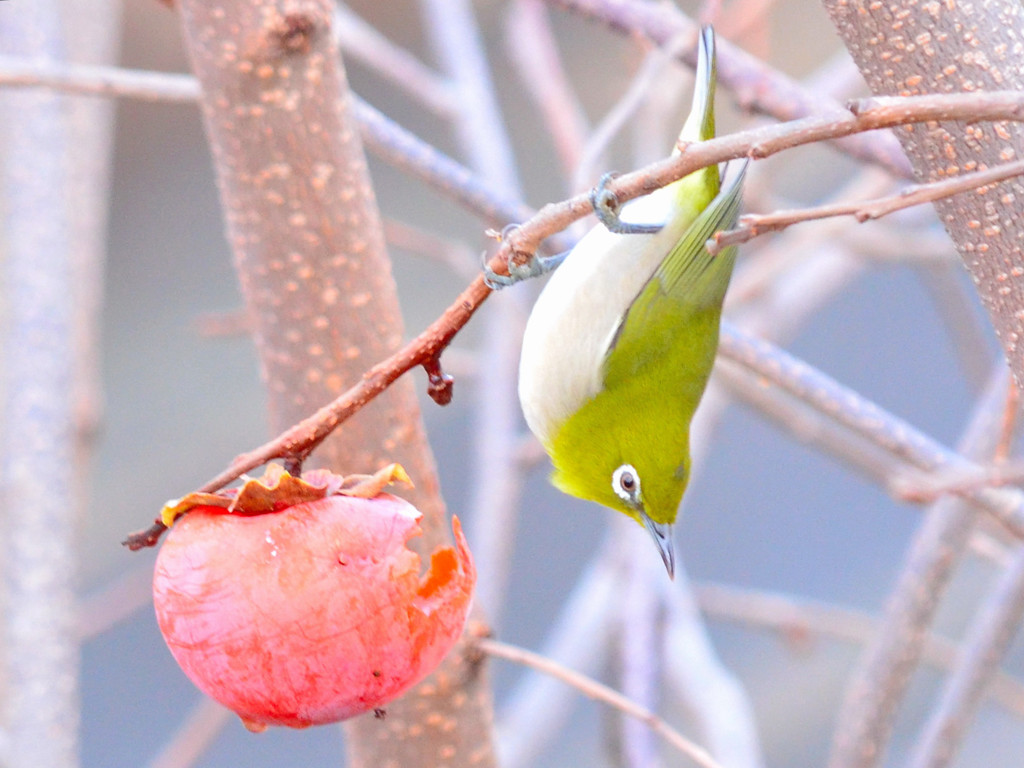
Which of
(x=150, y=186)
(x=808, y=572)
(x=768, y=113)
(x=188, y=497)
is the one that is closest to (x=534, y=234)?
(x=188, y=497)

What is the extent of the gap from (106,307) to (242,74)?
2538 mm

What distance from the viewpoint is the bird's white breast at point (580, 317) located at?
1.32 m

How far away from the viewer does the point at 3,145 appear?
5.31ft

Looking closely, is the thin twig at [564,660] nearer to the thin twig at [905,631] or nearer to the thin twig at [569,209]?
the thin twig at [905,631]

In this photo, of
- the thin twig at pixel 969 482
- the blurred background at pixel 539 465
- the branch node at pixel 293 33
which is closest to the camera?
the thin twig at pixel 969 482

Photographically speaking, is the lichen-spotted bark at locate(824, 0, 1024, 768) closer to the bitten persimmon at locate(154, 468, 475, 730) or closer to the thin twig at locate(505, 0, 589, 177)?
the bitten persimmon at locate(154, 468, 475, 730)

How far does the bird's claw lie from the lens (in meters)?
0.67

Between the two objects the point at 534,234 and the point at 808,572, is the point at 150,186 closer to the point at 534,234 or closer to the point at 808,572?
the point at 808,572

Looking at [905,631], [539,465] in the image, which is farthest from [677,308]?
[539,465]

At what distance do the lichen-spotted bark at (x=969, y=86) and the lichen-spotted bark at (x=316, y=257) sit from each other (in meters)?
0.41

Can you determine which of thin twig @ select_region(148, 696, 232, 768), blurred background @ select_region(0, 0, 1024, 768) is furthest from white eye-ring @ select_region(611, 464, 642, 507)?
blurred background @ select_region(0, 0, 1024, 768)

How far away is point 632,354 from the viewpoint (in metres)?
1.30

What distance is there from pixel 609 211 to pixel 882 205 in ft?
1.70

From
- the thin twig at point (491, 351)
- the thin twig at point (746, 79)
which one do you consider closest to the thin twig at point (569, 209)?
Answer: the thin twig at point (746, 79)
